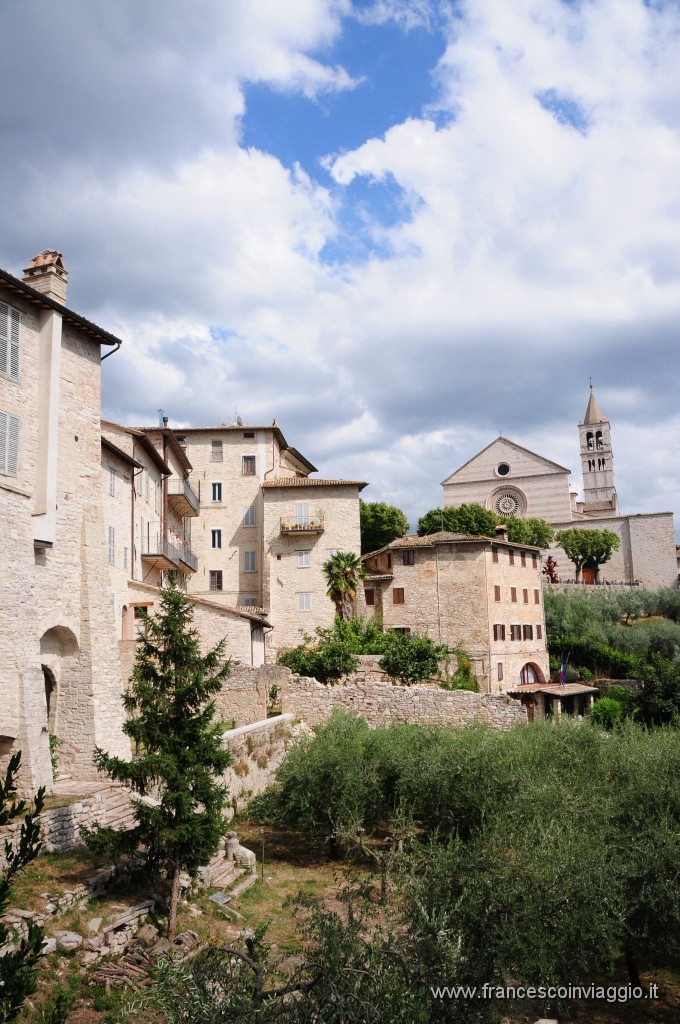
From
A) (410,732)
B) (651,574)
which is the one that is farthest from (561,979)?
(651,574)

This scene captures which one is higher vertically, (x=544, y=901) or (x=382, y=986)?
(x=382, y=986)

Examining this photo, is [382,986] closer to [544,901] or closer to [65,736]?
[544,901]

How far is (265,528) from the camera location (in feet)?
146

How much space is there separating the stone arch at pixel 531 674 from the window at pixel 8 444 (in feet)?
111

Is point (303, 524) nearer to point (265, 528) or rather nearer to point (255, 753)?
point (265, 528)

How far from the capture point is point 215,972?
28.9ft

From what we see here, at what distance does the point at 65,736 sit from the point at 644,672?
3222 centimetres

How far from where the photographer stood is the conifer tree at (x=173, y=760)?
1577 cm

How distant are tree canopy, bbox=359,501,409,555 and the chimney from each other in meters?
42.4

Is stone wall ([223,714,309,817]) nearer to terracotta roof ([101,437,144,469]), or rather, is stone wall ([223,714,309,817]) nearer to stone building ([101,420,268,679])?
stone building ([101,420,268,679])

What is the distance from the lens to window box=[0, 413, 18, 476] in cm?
1958

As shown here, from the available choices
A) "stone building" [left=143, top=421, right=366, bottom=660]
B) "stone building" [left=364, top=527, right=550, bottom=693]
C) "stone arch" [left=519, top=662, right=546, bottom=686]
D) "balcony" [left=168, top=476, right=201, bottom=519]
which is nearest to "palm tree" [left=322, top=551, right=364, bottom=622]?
"stone building" [left=143, top=421, right=366, bottom=660]

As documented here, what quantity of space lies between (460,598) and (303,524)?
417 inches

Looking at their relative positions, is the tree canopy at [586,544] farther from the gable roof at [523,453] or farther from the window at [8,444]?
the window at [8,444]
